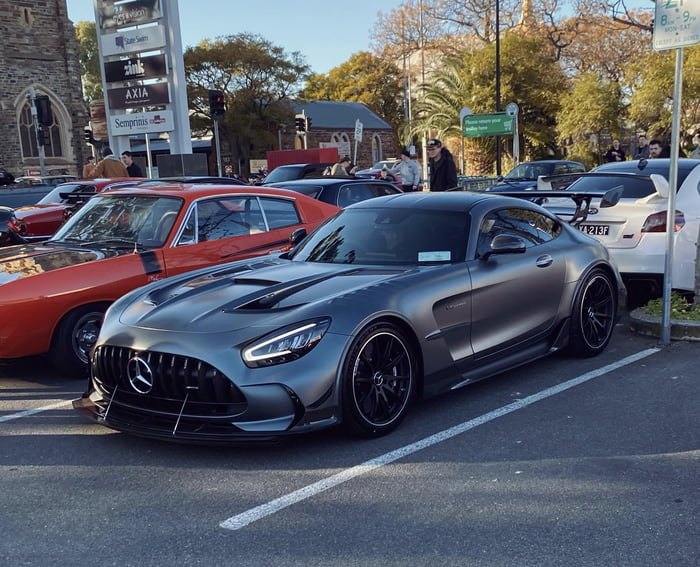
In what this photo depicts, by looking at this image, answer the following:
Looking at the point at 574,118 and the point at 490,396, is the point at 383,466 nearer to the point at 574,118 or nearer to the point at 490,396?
the point at 490,396

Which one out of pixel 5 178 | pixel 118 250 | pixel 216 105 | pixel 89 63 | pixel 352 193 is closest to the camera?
pixel 118 250

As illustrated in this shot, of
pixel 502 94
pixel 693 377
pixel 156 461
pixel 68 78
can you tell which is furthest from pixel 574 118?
pixel 156 461

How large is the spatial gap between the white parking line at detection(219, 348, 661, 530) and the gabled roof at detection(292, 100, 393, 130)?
171 feet

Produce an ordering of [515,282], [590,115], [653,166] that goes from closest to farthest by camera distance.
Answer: [515,282] < [653,166] < [590,115]

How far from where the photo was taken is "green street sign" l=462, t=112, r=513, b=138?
1108 inches

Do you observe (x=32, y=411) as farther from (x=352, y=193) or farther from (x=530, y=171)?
(x=530, y=171)

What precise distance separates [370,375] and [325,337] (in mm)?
426

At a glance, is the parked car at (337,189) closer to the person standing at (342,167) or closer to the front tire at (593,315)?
the front tire at (593,315)

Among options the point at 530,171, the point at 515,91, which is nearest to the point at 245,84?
the point at 515,91

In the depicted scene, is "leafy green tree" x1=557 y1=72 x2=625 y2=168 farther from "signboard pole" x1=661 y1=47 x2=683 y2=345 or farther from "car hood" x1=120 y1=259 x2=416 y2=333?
"car hood" x1=120 y1=259 x2=416 y2=333

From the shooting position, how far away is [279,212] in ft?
25.4

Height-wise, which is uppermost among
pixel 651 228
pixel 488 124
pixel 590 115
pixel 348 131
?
pixel 348 131

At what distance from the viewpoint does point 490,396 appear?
5410mm

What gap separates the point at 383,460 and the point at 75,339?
3026mm
